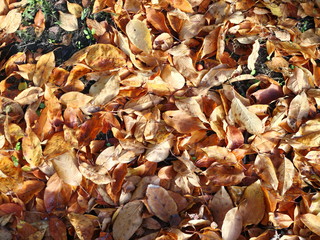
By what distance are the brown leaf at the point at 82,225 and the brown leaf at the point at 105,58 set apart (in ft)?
1.97

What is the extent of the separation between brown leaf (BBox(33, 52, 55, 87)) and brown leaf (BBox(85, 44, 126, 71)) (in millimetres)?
163

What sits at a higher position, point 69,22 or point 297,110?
point 69,22

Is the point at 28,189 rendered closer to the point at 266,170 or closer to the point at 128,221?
the point at 128,221

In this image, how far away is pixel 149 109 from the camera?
1.54m

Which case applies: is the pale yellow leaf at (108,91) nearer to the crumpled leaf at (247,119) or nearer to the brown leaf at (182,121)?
the brown leaf at (182,121)

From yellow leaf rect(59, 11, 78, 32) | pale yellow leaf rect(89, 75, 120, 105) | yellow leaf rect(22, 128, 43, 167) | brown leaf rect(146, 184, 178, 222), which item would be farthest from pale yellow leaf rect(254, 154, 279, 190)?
yellow leaf rect(59, 11, 78, 32)

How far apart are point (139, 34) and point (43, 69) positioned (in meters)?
0.44

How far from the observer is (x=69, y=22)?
1.71 m

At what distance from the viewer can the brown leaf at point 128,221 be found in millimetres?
1399

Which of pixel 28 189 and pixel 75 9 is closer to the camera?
pixel 28 189

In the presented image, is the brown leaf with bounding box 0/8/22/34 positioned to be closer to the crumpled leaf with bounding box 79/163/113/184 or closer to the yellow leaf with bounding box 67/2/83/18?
the yellow leaf with bounding box 67/2/83/18

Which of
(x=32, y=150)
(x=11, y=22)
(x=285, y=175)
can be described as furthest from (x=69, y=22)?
(x=285, y=175)

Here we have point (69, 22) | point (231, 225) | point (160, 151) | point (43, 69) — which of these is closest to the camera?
point (231, 225)

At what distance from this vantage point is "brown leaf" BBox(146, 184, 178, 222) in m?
1.42
